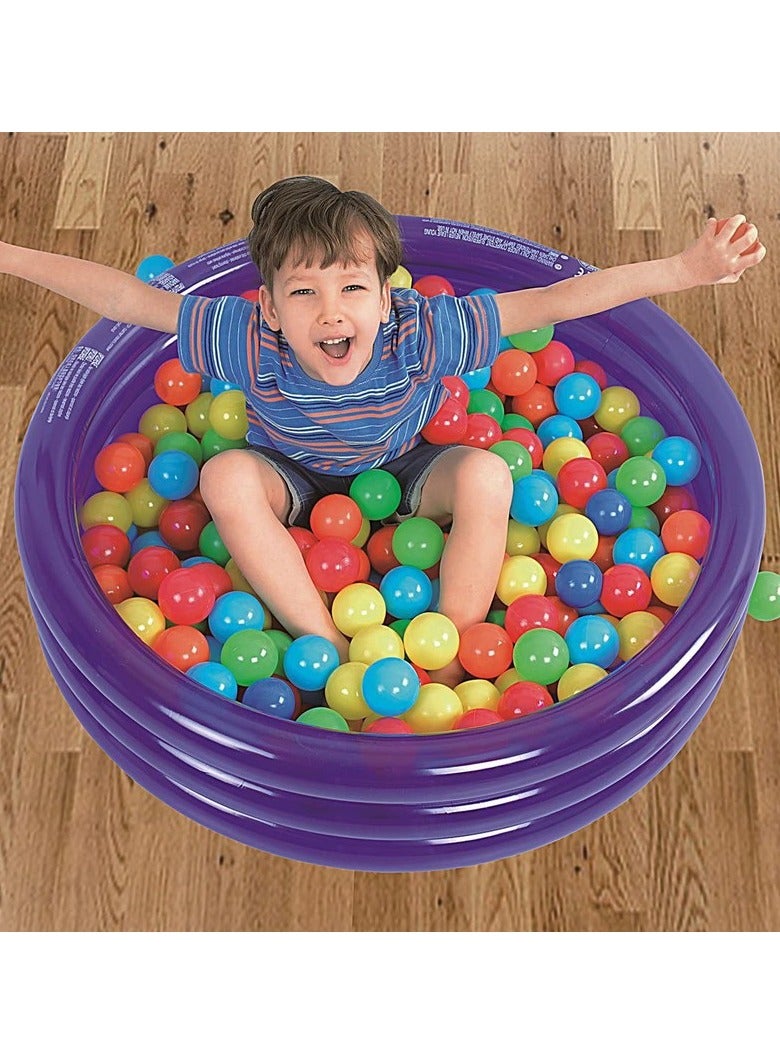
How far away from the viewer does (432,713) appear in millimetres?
1573

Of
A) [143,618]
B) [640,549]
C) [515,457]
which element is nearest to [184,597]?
[143,618]

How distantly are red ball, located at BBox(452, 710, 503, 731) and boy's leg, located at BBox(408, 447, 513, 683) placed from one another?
11 cm

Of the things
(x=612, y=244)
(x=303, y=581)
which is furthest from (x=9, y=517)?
(x=612, y=244)

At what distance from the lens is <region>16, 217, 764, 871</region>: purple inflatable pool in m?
1.43

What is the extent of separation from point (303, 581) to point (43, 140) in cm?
109

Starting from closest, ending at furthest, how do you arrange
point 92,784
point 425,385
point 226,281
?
point 425,385 → point 92,784 → point 226,281

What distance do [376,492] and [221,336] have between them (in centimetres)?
→ 29

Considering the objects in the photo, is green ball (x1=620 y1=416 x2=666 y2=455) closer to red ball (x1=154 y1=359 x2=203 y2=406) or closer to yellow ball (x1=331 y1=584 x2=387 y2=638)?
yellow ball (x1=331 y1=584 x2=387 y2=638)

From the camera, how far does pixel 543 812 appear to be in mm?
1514

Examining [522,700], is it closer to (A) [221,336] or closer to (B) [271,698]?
(B) [271,698]

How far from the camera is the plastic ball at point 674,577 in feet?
5.46

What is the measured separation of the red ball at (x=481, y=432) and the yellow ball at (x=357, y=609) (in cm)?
27

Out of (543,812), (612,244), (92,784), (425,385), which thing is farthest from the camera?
(612,244)

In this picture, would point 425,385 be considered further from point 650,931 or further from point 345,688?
point 650,931
